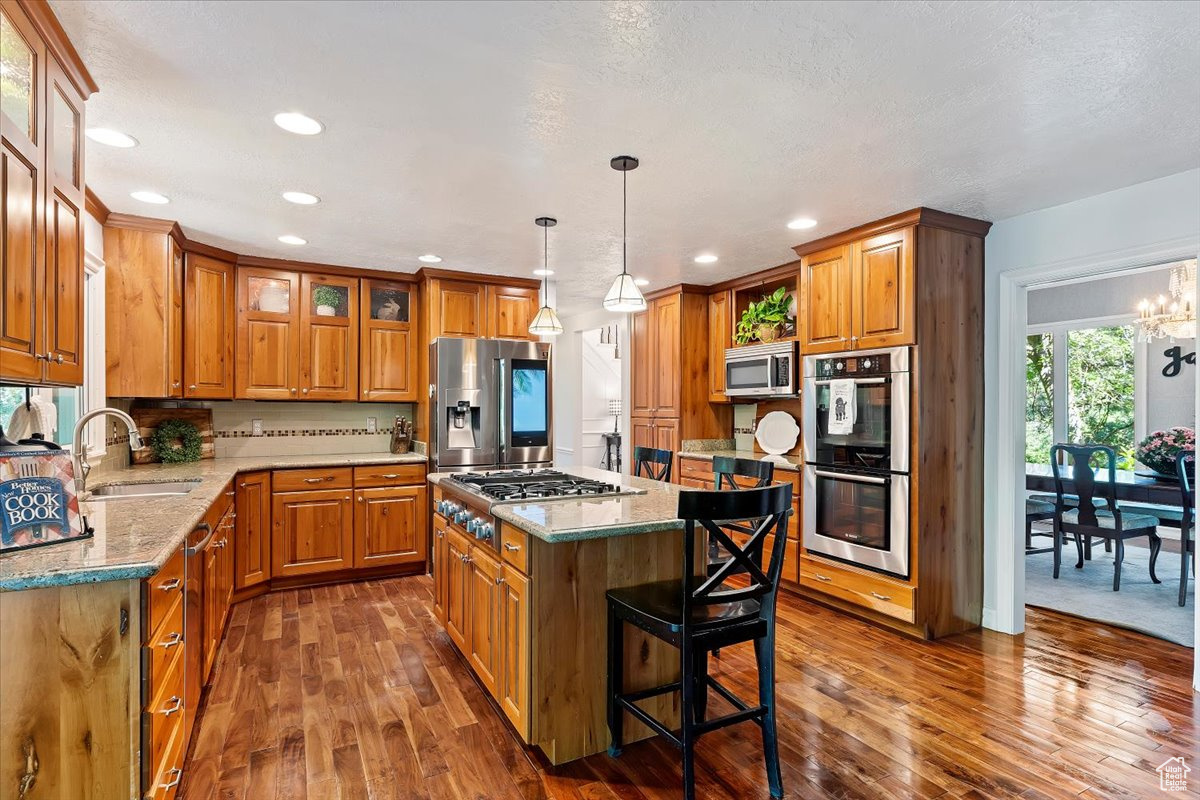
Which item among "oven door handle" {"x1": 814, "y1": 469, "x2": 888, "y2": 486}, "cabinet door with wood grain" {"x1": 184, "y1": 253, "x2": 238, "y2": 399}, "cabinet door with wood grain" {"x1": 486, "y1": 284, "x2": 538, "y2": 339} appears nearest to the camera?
"oven door handle" {"x1": 814, "y1": 469, "x2": 888, "y2": 486}

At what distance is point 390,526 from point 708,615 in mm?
3237

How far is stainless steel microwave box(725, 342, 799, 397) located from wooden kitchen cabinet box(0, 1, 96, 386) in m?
3.99

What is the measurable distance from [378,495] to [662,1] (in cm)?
388

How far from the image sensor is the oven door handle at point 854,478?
3611mm

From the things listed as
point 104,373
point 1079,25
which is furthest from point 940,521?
point 104,373

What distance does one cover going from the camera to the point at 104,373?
3662 millimetres

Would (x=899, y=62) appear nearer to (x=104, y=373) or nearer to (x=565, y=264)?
(x=565, y=264)

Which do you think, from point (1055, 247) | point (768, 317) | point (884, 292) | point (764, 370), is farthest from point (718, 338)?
point (1055, 247)

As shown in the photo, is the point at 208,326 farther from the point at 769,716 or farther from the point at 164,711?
the point at 769,716

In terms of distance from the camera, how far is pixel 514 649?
232 cm

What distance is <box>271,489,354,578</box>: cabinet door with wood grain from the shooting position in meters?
4.32

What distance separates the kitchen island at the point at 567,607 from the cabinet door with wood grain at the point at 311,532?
2.30 metres

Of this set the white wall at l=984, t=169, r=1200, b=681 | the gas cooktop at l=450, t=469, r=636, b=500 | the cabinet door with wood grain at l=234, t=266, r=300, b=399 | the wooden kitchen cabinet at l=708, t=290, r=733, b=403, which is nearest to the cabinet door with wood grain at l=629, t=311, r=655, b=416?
the wooden kitchen cabinet at l=708, t=290, r=733, b=403

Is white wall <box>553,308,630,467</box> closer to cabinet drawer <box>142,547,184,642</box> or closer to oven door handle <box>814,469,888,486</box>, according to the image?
oven door handle <box>814,469,888,486</box>
